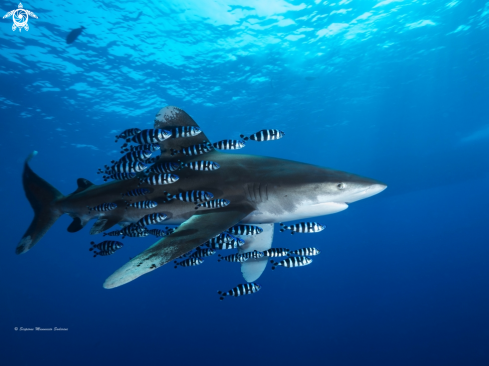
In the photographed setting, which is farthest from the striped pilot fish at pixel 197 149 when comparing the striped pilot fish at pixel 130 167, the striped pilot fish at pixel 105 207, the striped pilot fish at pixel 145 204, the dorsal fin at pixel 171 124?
the striped pilot fish at pixel 105 207

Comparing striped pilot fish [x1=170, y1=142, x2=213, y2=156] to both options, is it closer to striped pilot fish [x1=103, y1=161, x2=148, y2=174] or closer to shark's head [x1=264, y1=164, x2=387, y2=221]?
striped pilot fish [x1=103, y1=161, x2=148, y2=174]

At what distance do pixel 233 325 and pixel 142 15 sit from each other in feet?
96.2

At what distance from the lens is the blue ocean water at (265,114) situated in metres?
15.6

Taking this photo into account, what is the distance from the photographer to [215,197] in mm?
3670

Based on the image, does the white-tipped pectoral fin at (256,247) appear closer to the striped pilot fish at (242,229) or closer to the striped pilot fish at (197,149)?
the striped pilot fish at (242,229)

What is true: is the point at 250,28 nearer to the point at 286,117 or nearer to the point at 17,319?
the point at 286,117

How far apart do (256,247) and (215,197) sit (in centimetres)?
199

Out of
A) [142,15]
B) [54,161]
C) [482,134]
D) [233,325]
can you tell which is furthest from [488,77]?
[54,161]

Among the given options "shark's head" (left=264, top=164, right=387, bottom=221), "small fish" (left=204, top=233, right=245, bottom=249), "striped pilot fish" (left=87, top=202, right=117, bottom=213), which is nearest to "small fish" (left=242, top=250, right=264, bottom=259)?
"small fish" (left=204, top=233, right=245, bottom=249)

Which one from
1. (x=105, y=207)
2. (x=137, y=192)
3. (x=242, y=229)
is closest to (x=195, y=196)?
(x=242, y=229)

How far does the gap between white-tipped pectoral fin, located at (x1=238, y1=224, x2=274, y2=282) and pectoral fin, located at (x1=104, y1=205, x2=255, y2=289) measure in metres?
1.87

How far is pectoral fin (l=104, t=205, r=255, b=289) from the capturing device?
200 centimetres

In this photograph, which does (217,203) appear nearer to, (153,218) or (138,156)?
(153,218)

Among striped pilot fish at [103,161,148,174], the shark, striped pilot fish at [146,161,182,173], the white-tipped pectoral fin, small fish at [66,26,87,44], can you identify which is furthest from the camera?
small fish at [66,26,87,44]
